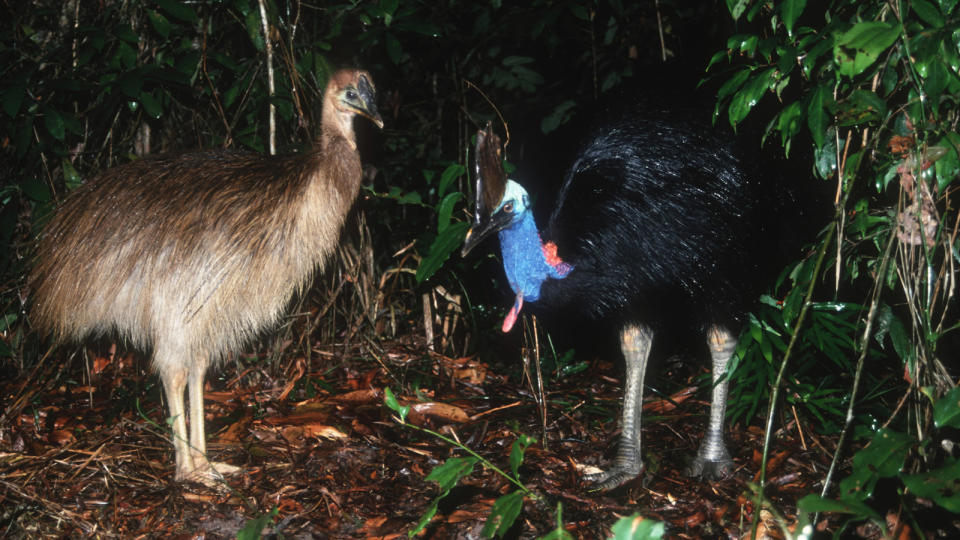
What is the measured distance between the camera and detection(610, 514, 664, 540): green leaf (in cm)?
181

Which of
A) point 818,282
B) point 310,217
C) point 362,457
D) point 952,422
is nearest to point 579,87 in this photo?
point 818,282

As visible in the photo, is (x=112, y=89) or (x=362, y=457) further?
(x=112, y=89)

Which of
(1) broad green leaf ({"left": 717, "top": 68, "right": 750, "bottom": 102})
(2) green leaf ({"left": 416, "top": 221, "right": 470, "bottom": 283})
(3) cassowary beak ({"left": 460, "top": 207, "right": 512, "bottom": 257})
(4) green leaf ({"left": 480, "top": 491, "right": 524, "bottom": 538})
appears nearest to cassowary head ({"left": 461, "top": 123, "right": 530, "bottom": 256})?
(3) cassowary beak ({"left": 460, "top": 207, "right": 512, "bottom": 257})

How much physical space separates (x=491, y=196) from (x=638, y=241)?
1.76ft

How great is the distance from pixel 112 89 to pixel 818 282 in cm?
296

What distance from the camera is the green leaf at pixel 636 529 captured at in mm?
1814

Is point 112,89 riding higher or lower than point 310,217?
higher

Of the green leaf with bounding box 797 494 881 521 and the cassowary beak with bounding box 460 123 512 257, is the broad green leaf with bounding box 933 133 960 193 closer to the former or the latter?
the green leaf with bounding box 797 494 881 521

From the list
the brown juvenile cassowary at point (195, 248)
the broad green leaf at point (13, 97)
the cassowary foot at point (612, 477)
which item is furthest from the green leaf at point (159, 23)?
the cassowary foot at point (612, 477)

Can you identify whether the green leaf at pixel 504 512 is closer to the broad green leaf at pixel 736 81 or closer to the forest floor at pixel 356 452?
the forest floor at pixel 356 452

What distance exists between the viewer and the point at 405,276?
4270mm

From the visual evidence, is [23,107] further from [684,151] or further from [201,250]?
[684,151]

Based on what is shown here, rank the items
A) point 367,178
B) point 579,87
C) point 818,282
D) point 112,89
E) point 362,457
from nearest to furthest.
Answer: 1. point 362,457
2. point 112,89
3. point 818,282
4. point 367,178
5. point 579,87

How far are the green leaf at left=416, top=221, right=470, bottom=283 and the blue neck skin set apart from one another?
459mm
